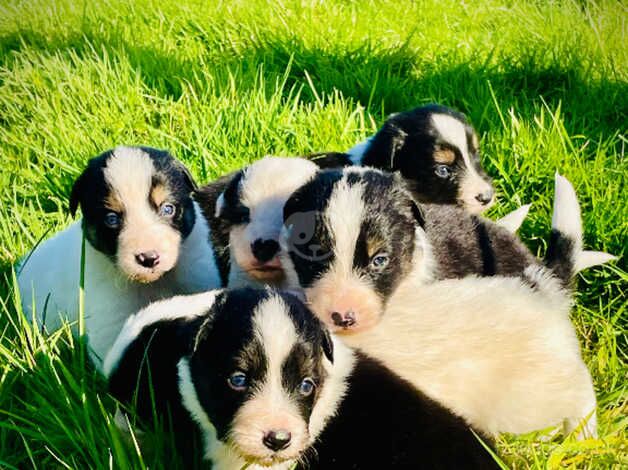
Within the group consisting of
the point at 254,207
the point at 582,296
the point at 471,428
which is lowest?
the point at 582,296

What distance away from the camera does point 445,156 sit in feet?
14.5

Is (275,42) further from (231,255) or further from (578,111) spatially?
(231,255)

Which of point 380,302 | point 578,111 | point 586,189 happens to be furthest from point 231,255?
point 578,111

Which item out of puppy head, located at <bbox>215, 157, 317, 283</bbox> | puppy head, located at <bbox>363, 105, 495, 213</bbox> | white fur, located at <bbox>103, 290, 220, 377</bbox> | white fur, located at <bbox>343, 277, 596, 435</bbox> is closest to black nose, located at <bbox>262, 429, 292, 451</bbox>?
white fur, located at <bbox>343, 277, 596, 435</bbox>

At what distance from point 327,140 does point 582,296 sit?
2.01 meters

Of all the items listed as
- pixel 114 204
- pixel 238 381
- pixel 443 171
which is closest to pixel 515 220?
pixel 443 171

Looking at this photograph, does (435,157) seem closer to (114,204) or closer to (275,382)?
(114,204)

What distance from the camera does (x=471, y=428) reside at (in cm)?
267

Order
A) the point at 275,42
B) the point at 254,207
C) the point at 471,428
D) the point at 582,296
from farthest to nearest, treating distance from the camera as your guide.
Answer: the point at 275,42
the point at 582,296
the point at 254,207
the point at 471,428

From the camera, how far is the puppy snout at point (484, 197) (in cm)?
431

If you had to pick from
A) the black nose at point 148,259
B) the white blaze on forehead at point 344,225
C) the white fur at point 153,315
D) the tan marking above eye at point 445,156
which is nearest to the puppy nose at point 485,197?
the tan marking above eye at point 445,156

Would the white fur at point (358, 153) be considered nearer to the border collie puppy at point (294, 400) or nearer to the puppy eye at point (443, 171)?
the puppy eye at point (443, 171)

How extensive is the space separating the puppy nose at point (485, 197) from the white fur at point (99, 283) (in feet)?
5.10

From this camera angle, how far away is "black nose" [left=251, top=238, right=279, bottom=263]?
11.3 ft
